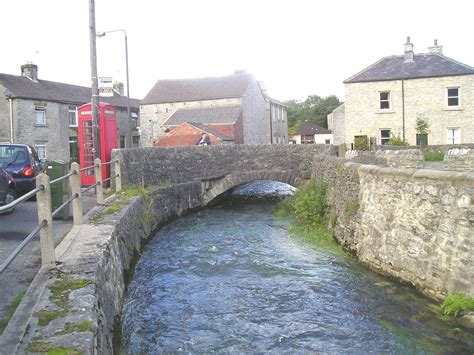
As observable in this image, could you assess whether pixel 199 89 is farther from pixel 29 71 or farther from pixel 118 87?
pixel 29 71

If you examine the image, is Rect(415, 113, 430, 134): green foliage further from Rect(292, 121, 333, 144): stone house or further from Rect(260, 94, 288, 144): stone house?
Rect(292, 121, 333, 144): stone house

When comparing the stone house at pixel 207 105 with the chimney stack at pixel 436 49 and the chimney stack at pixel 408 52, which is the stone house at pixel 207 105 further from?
the chimney stack at pixel 436 49

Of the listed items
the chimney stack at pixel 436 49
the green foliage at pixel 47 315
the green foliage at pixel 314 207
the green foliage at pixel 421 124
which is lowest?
the green foliage at pixel 314 207

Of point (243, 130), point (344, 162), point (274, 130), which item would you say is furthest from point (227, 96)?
point (344, 162)

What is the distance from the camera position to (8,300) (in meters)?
4.40

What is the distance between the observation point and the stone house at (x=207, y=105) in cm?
3775

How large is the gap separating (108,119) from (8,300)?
10.8 metres

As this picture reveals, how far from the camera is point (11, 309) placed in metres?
4.11

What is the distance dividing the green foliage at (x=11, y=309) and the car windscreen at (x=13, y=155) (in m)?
8.46

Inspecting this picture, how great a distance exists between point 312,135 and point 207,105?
31.9 metres

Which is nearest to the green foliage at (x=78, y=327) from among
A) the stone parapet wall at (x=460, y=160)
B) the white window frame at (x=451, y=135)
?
the stone parapet wall at (x=460, y=160)

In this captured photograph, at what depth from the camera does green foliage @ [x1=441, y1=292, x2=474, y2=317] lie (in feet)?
19.9

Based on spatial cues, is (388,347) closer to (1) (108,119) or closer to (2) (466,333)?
(2) (466,333)

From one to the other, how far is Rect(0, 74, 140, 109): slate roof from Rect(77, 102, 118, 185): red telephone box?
61.5 feet
